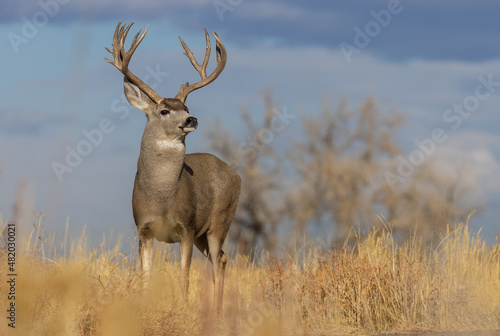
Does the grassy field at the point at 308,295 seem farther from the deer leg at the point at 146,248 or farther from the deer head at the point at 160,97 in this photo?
the deer head at the point at 160,97

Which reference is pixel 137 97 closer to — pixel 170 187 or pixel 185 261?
pixel 170 187

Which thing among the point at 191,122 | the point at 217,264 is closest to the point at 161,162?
the point at 191,122

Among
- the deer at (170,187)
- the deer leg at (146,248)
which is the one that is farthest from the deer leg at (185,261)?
the deer leg at (146,248)

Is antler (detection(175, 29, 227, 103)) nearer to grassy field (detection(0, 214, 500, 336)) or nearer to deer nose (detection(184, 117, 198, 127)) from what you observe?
deer nose (detection(184, 117, 198, 127))

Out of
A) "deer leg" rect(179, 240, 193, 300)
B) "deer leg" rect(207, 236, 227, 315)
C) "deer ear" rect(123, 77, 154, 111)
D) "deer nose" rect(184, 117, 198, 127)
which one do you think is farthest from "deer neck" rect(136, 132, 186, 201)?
"deer leg" rect(207, 236, 227, 315)

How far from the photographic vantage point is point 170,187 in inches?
372

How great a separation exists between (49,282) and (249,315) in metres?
1.90

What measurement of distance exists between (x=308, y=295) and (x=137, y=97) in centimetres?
364

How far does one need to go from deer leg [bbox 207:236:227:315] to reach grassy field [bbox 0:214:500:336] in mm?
404

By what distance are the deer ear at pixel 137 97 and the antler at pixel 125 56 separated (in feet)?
0.20

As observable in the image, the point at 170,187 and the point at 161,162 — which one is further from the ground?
the point at 161,162

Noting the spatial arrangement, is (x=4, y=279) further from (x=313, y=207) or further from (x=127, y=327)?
(x=313, y=207)

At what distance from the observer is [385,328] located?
8852 mm

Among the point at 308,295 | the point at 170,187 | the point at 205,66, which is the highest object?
the point at 205,66
